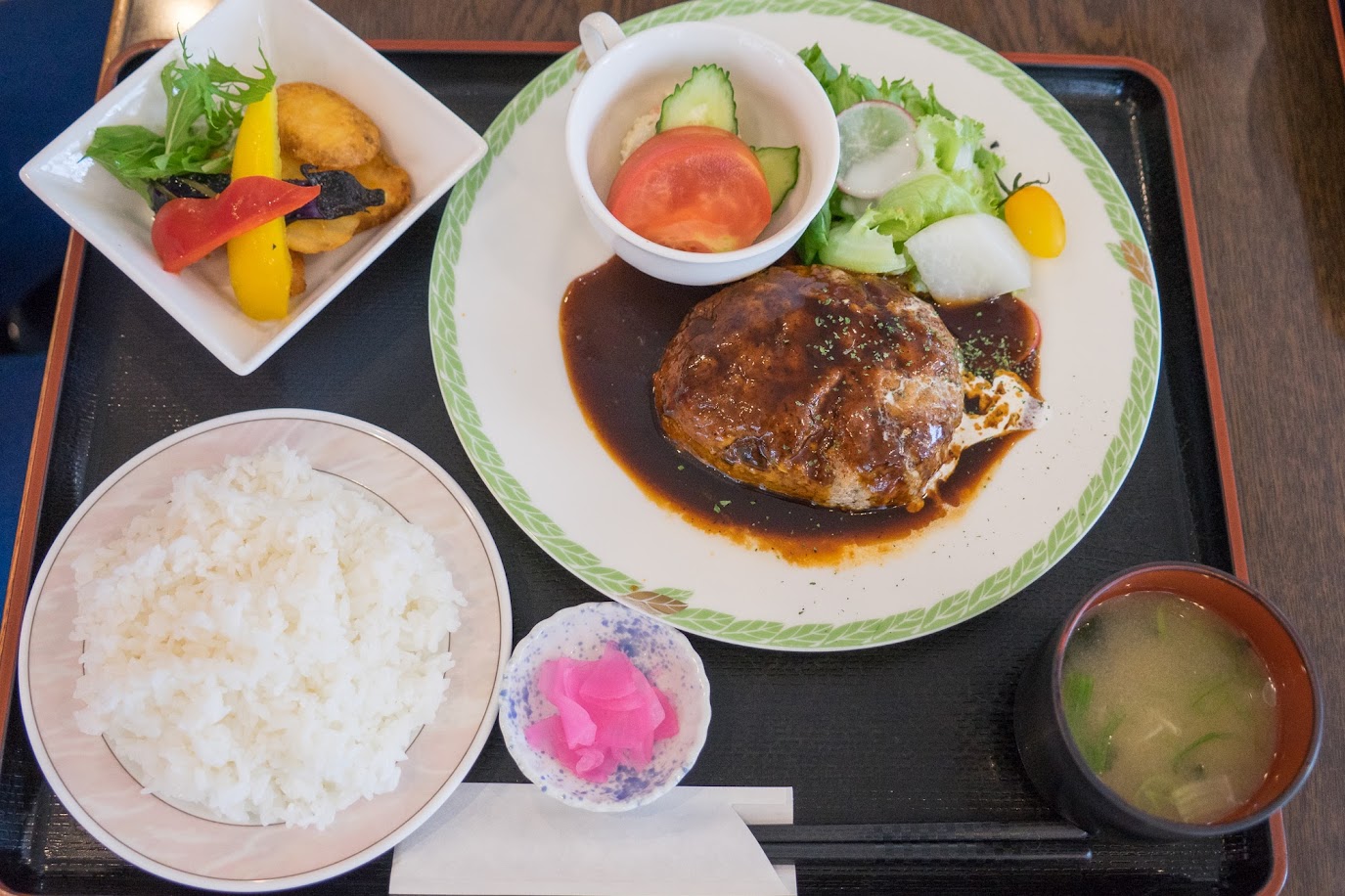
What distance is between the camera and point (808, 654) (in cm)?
232

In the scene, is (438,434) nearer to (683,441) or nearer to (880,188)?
(683,441)

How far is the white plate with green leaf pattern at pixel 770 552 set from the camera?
7.36 feet

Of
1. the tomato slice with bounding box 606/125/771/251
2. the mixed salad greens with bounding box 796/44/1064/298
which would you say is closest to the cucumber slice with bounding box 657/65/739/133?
the tomato slice with bounding box 606/125/771/251

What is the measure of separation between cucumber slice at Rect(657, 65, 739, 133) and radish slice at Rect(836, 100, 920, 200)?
380mm

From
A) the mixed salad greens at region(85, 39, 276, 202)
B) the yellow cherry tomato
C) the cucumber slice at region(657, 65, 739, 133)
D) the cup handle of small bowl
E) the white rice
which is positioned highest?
the cup handle of small bowl

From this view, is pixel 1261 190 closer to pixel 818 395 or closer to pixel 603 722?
pixel 818 395

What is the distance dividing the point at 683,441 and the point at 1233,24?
7.88ft

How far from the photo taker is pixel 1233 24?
9.74ft

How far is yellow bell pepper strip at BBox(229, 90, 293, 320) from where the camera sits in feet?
7.48

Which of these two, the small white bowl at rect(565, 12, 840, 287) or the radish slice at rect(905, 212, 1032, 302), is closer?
the small white bowl at rect(565, 12, 840, 287)

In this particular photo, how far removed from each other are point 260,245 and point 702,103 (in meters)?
1.23

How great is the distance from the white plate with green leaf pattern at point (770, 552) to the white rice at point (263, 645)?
382 millimetres

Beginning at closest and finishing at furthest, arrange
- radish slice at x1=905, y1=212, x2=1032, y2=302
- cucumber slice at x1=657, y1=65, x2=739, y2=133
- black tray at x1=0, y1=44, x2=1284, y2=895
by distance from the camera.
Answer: black tray at x1=0, y1=44, x2=1284, y2=895 → cucumber slice at x1=657, y1=65, x2=739, y2=133 → radish slice at x1=905, y1=212, x2=1032, y2=302

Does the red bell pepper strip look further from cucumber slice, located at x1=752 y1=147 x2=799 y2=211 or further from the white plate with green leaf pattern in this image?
cucumber slice, located at x1=752 y1=147 x2=799 y2=211
